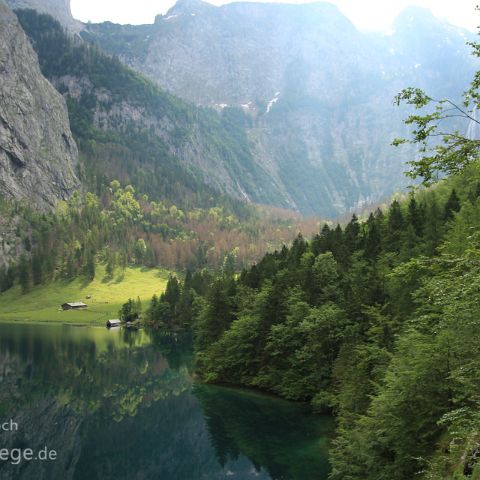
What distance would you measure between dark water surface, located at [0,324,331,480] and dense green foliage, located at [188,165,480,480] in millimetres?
5405

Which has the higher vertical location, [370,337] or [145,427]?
[370,337]

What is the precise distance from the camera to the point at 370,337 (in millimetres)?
65062

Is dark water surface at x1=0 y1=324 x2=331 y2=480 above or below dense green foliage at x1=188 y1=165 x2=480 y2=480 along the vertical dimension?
below

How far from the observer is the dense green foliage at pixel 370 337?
112ft

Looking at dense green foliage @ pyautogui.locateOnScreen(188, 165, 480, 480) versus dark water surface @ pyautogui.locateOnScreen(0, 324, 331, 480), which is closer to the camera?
dense green foliage @ pyautogui.locateOnScreen(188, 165, 480, 480)

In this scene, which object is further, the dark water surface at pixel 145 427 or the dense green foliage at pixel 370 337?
the dark water surface at pixel 145 427

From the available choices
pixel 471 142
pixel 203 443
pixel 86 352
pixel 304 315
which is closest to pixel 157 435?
pixel 203 443

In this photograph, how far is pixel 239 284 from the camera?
103000 millimetres

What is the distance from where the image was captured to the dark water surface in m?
54.7

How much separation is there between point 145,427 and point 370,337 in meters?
30.9

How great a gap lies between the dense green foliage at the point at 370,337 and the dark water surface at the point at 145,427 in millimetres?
5405

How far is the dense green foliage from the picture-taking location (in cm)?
3403

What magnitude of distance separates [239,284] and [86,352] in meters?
50.7

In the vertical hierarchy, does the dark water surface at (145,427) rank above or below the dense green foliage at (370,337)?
below
